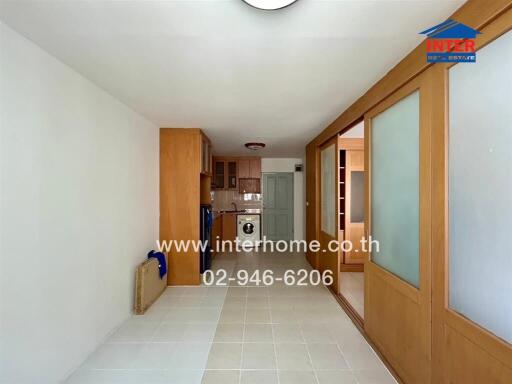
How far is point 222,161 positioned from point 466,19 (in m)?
6.05

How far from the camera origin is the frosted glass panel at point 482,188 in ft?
3.74

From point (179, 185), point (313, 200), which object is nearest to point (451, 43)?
point (179, 185)

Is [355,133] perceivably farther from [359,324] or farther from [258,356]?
[258,356]

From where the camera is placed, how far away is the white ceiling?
134 centimetres

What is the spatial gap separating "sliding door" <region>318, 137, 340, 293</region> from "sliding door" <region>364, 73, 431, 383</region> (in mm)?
1145

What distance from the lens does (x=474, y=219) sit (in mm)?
1298

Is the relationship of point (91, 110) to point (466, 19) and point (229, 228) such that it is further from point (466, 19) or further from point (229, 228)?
point (229, 228)

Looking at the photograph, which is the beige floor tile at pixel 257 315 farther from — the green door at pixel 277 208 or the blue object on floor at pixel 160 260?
the green door at pixel 277 208

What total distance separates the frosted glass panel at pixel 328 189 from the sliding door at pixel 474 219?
2266 mm

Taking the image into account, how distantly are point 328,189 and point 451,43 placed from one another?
2871 mm

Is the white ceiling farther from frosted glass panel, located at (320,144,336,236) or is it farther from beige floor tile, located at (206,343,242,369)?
beige floor tile, located at (206,343,242,369)

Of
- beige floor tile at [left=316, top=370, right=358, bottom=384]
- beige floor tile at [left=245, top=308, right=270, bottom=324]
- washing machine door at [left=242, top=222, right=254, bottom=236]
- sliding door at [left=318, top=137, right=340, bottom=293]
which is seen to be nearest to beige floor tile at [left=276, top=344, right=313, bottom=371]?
beige floor tile at [left=316, top=370, right=358, bottom=384]

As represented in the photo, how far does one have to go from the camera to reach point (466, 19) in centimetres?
129

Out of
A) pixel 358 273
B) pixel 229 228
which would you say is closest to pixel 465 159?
pixel 358 273
